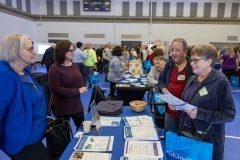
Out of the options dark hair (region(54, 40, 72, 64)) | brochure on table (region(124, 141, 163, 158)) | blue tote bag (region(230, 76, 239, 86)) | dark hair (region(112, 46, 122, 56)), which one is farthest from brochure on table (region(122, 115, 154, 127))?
blue tote bag (region(230, 76, 239, 86))

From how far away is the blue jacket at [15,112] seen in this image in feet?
3.65

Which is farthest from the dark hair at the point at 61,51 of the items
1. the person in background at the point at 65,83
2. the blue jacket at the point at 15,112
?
the blue jacket at the point at 15,112

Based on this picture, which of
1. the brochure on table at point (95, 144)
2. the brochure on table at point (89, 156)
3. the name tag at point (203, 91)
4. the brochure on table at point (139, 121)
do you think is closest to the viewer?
the brochure on table at point (89, 156)

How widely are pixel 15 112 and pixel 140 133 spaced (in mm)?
961

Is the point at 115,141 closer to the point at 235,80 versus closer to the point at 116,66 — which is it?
the point at 116,66

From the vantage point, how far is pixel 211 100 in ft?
4.64

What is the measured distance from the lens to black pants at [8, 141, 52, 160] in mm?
1247

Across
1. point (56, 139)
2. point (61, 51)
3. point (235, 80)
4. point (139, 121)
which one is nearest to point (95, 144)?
point (56, 139)

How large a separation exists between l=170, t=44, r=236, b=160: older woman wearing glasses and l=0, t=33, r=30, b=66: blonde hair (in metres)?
1.29

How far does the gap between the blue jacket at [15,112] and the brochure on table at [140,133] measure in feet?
2.39

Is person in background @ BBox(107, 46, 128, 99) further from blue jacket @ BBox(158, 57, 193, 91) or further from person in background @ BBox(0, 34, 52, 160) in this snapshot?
person in background @ BBox(0, 34, 52, 160)

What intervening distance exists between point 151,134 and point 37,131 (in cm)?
89

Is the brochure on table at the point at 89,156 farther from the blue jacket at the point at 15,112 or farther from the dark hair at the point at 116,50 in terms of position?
the dark hair at the point at 116,50

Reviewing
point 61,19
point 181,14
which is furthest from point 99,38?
point 181,14
